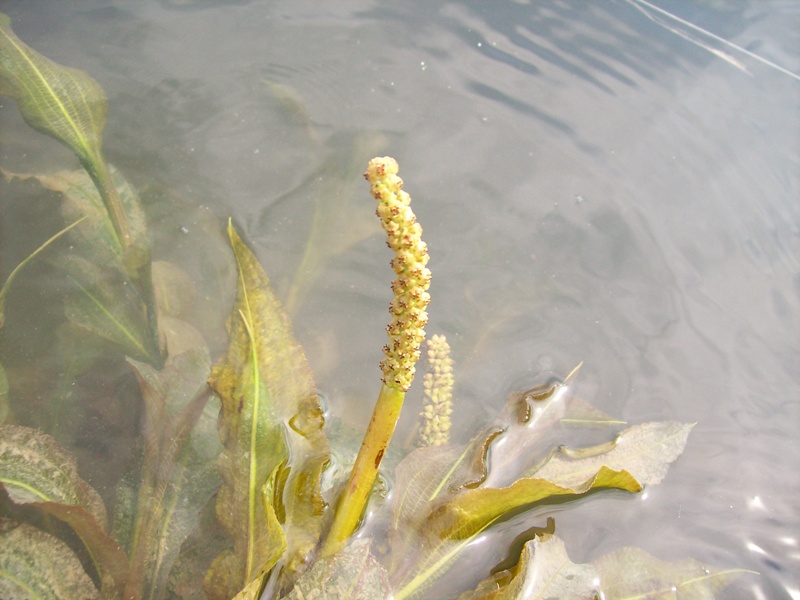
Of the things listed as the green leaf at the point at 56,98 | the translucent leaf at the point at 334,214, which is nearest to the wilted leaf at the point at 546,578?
the translucent leaf at the point at 334,214

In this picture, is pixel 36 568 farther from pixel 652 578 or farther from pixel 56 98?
pixel 652 578

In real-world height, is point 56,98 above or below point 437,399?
above

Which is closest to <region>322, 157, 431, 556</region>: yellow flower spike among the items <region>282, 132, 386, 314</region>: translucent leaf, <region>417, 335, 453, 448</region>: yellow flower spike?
<region>417, 335, 453, 448</region>: yellow flower spike

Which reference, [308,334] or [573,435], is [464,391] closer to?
[573,435]

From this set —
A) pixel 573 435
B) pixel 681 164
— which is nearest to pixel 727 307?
pixel 681 164

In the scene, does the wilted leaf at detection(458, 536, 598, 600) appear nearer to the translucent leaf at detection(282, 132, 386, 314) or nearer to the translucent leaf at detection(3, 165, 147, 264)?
the translucent leaf at detection(282, 132, 386, 314)

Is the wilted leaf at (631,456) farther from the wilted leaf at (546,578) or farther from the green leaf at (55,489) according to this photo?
the green leaf at (55,489)

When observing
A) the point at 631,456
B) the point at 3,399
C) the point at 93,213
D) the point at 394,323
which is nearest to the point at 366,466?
the point at 394,323
